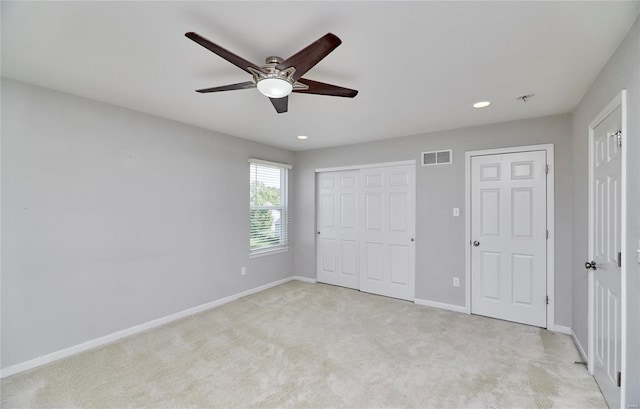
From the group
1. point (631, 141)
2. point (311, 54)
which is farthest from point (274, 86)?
point (631, 141)

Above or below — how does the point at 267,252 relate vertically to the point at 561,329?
above

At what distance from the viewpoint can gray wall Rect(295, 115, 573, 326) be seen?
304 centimetres

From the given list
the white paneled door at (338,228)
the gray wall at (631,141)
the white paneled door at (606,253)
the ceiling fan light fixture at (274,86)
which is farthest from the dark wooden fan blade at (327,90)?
the white paneled door at (338,228)

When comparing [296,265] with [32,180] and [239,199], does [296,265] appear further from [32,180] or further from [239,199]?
[32,180]

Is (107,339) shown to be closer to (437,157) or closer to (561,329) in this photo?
(437,157)

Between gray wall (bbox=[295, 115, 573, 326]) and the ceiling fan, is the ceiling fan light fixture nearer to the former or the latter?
the ceiling fan

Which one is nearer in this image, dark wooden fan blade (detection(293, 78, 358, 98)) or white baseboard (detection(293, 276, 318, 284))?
dark wooden fan blade (detection(293, 78, 358, 98))

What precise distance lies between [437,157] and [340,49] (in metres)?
2.50

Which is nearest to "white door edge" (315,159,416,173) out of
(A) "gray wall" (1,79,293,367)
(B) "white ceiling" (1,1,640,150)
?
(B) "white ceiling" (1,1,640,150)

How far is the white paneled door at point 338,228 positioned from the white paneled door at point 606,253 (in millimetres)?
2869

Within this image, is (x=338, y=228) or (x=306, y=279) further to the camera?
(x=306, y=279)

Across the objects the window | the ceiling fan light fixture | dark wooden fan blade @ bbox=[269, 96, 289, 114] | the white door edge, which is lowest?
the window

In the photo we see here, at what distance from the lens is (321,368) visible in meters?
2.33

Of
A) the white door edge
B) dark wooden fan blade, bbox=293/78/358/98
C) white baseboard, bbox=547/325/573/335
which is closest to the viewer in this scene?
dark wooden fan blade, bbox=293/78/358/98
